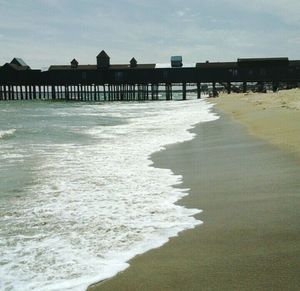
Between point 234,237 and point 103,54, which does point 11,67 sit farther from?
point 234,237

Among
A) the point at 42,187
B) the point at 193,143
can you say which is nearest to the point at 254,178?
the point at 42,187

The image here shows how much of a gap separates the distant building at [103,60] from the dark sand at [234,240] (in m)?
73.8

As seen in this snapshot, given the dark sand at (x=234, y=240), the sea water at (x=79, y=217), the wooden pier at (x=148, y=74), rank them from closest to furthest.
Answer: the dark sand at (x=234, y=240) < the sea water at (x=79, y=217) < the wooden pier at (x=148, y=74)

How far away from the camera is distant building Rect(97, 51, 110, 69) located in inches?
3167

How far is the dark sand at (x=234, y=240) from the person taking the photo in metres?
3.71

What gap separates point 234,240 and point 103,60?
78613mm

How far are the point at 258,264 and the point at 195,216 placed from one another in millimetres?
1892

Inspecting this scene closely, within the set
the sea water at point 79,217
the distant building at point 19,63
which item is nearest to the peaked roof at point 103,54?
the distant building at point 19,63

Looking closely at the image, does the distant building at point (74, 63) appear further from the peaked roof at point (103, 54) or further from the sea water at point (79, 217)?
the sea water at point (79, 217)

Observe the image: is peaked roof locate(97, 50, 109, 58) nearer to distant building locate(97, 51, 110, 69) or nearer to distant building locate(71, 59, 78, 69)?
distant building locate(97, 51, 110, 69)

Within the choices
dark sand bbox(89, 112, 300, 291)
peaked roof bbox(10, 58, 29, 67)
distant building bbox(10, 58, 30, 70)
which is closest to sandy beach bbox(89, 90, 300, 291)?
dark sand bbox(89, 112, 300, 291)

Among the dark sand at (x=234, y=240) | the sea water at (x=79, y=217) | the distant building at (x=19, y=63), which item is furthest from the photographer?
the distant building at (x=19, y=63)

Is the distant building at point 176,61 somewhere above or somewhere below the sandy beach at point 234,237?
above

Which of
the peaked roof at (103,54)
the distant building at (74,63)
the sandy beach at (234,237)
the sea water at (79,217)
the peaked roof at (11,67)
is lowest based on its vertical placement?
the sea water at (79,217)
